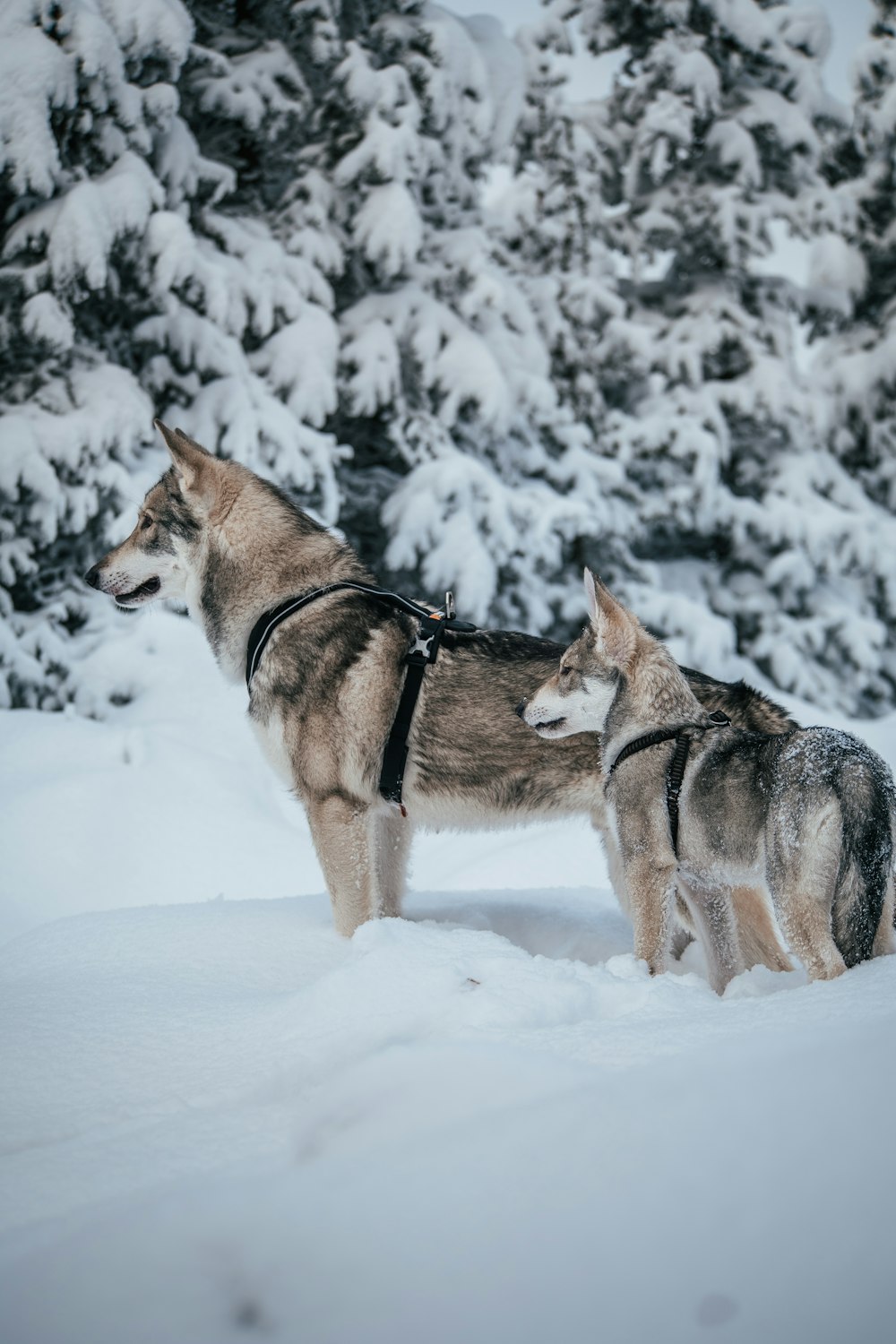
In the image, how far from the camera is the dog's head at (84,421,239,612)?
177 inches

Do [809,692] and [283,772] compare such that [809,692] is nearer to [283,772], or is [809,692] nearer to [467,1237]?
[283,772]

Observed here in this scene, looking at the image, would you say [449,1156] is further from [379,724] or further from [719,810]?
[379,724]

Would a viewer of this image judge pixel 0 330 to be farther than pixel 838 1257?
Yes

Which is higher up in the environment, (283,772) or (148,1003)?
(148,1003)

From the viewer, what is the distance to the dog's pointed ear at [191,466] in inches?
176

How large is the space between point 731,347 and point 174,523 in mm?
12819

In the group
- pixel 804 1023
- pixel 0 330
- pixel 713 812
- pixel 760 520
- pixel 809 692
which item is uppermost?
pixel 804 1023

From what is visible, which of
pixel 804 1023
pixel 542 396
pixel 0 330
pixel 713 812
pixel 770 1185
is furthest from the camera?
pixel 542 396

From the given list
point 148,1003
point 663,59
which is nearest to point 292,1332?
point 148,1003

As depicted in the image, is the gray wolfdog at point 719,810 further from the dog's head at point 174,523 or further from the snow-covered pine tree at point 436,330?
the snow-covered pine tree at point 436,330

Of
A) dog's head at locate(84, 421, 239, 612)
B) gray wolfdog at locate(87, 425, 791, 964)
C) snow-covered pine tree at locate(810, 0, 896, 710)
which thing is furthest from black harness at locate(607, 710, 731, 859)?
snow-covered pine tree at locate(810, 0, 896, 710)

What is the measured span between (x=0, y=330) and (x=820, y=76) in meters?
14.3

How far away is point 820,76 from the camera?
15664 millimetres

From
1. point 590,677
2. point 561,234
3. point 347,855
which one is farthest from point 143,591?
point 561,234
